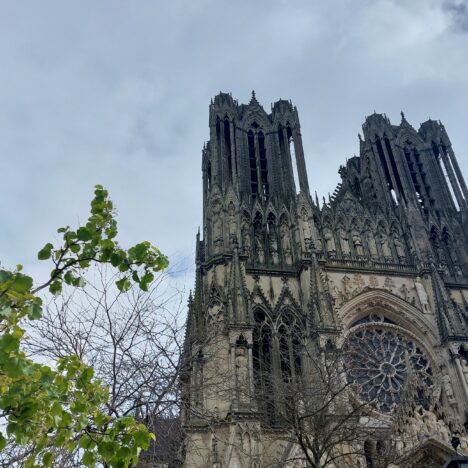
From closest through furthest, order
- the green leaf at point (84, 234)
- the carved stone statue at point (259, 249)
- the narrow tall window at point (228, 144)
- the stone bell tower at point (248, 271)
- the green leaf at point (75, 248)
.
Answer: the green leaf at point (84, 234) → the green leaf at point (75, 248) → the stone bell tower at point (248, 271) → the carved stone statue at point (259, 249) → the narrow tall window at point (228, 144)

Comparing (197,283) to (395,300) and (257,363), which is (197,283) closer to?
(257,363)

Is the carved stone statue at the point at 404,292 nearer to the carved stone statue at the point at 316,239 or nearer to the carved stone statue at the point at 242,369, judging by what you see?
the carved stone statue at the point at 316,239

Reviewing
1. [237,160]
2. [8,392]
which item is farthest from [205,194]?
[8,392]

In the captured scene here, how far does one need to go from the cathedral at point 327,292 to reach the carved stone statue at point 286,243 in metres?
0.07

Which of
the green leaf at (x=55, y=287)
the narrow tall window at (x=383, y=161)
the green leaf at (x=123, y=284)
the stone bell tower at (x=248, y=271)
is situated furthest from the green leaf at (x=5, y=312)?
the narrow tall window at (x=383, y=161)

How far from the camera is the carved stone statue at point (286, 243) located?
23500 millimetres

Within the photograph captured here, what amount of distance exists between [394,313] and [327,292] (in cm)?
366

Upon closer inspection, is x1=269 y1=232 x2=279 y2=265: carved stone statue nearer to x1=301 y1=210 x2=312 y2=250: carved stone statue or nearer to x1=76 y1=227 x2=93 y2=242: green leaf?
x1=301 y1=210 x2=312 y2=250: carved stone statue

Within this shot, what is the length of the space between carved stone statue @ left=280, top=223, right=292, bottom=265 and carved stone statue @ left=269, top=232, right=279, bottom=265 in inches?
→ 12.8

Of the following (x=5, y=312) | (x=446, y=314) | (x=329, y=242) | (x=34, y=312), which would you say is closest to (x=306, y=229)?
(x=329, y=242)

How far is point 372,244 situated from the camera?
24922 millimetres

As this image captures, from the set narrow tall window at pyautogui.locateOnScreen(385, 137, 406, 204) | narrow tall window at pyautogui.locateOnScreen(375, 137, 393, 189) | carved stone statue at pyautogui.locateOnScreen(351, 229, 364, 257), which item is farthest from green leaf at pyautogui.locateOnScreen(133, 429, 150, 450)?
narrow tall window at pyautogui.locateOnScreen(375, 137, 393, 189)

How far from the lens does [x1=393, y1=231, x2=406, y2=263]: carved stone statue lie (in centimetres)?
2478

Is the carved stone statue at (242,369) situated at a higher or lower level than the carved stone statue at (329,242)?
lower
